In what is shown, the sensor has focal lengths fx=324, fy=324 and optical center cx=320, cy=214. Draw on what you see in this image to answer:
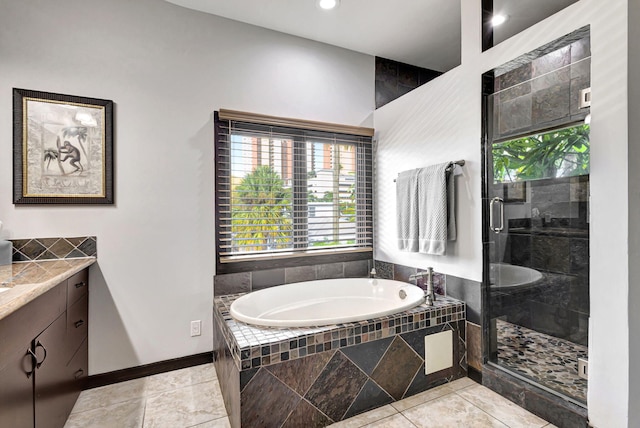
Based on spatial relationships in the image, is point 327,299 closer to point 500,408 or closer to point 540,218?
point 500,408

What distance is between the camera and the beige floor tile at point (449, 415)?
72.0 inches

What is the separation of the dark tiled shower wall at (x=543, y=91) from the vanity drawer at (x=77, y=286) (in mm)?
2843

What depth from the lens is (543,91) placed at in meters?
1.92

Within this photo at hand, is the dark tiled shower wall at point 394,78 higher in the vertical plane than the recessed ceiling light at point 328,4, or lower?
lower

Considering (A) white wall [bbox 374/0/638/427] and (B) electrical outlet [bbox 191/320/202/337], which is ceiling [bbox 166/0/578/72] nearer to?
A: (A) white wall [bbox 374/0/638/427]

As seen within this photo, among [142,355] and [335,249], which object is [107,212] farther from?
[335,249]

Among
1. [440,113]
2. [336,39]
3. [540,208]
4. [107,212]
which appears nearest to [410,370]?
[540,208]

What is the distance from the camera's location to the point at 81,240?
2.27m

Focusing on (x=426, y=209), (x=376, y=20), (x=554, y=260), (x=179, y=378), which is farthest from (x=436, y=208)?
(x=179, y=378)

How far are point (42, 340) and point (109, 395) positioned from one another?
897 mm

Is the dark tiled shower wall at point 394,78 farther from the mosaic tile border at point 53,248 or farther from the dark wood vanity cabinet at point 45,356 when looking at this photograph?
the dark wood vanity cabinet at point 45,356

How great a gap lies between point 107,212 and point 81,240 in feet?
0.82

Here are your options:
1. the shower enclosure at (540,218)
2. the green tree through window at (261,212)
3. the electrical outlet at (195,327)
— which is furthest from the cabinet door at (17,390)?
the shower enclosure at (540,218)

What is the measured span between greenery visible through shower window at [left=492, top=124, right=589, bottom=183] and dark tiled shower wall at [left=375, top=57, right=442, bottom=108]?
1.54 meters
